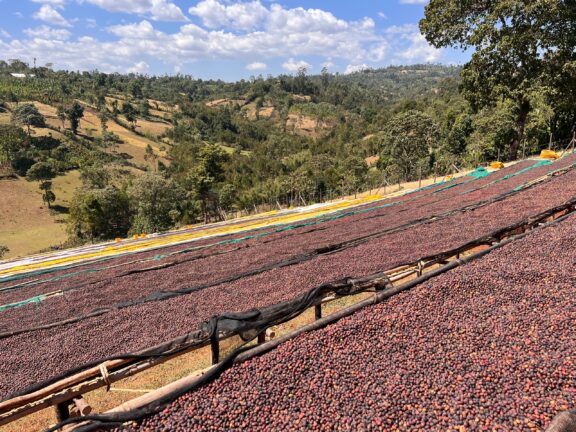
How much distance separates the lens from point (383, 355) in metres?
4.14

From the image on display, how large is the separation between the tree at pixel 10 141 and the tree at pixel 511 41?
69.4 meters

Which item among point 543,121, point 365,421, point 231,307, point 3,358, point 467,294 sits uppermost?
point 543,121

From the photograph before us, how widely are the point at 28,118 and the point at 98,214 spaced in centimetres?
5148

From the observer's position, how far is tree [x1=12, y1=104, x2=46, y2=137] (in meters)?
77.1

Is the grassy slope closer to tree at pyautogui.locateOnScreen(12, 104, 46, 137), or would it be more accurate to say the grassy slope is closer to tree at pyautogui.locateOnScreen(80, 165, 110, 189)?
tree at pyautogui.locateOnScreen(12, 104, 46, 137)

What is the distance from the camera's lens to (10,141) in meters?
65.7

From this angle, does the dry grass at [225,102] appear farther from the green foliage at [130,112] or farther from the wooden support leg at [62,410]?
the wooden support leg at [62,410]

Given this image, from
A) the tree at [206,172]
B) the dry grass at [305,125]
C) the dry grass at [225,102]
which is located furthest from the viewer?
the dry grass at [225,102]

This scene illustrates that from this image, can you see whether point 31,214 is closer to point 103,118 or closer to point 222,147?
point 222,147

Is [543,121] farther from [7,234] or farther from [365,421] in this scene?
[7,234]

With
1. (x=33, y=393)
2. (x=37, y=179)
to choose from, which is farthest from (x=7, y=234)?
(x=33, y=393)

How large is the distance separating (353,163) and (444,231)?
38684 millimetres

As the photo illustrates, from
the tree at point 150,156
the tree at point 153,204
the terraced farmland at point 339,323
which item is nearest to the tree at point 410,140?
the tree at point 153,204

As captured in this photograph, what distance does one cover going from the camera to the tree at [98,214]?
137 feet
